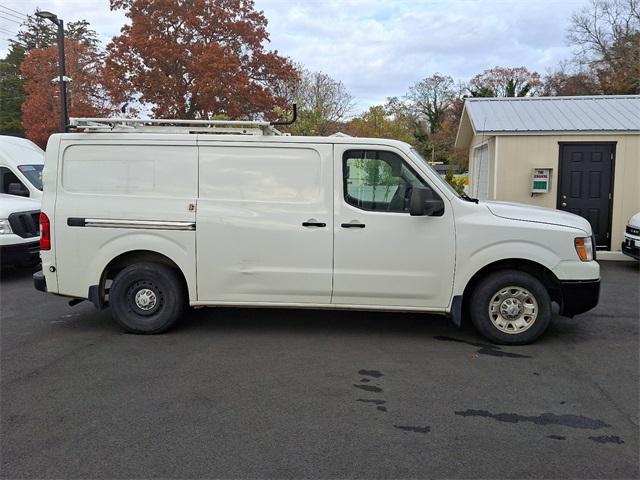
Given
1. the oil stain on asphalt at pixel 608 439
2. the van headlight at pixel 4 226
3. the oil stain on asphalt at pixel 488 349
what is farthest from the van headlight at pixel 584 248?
the van headlight at pixel 4 226

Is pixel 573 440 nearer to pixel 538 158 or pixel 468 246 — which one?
pixel 468 246

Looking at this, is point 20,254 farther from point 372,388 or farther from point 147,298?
point 372,388

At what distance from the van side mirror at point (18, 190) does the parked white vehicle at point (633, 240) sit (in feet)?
37.4

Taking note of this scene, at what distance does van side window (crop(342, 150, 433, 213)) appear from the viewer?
568cm

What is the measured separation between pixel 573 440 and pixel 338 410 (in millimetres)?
1585

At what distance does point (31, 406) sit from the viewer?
4.11 metres

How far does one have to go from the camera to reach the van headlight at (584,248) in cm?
552

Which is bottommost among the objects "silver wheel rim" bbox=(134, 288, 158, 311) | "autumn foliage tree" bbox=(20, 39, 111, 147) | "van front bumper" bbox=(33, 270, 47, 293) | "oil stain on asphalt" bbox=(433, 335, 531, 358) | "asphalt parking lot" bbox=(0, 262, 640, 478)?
"asphalt parking lot" bbox=(0, 262, 640, 478)

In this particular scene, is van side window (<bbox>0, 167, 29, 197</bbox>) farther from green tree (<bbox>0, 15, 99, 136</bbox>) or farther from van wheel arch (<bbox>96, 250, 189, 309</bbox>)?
green tree (<bbox>0, 15, 99, 136</bbox>)

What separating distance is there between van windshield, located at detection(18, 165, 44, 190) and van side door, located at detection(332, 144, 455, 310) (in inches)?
309

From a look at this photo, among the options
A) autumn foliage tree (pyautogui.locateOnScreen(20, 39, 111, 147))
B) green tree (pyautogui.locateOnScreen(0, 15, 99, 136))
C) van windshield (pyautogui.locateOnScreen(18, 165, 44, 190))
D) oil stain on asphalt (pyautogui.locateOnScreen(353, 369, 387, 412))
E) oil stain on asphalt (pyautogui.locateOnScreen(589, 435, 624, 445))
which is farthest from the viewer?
green tree (pyautogui.locateOnScreen(0, 15, 99, 136))

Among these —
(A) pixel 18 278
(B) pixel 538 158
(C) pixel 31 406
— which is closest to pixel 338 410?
(C) pixel 31 406

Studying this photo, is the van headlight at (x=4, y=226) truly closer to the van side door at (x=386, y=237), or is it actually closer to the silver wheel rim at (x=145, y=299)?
the silver wheel rim at (x=145, y=299)

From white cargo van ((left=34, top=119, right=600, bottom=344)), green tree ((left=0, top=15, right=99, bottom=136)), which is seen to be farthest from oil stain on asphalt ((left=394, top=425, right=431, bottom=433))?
green tree ((left=0, top=15, right=99, bottom=136))
